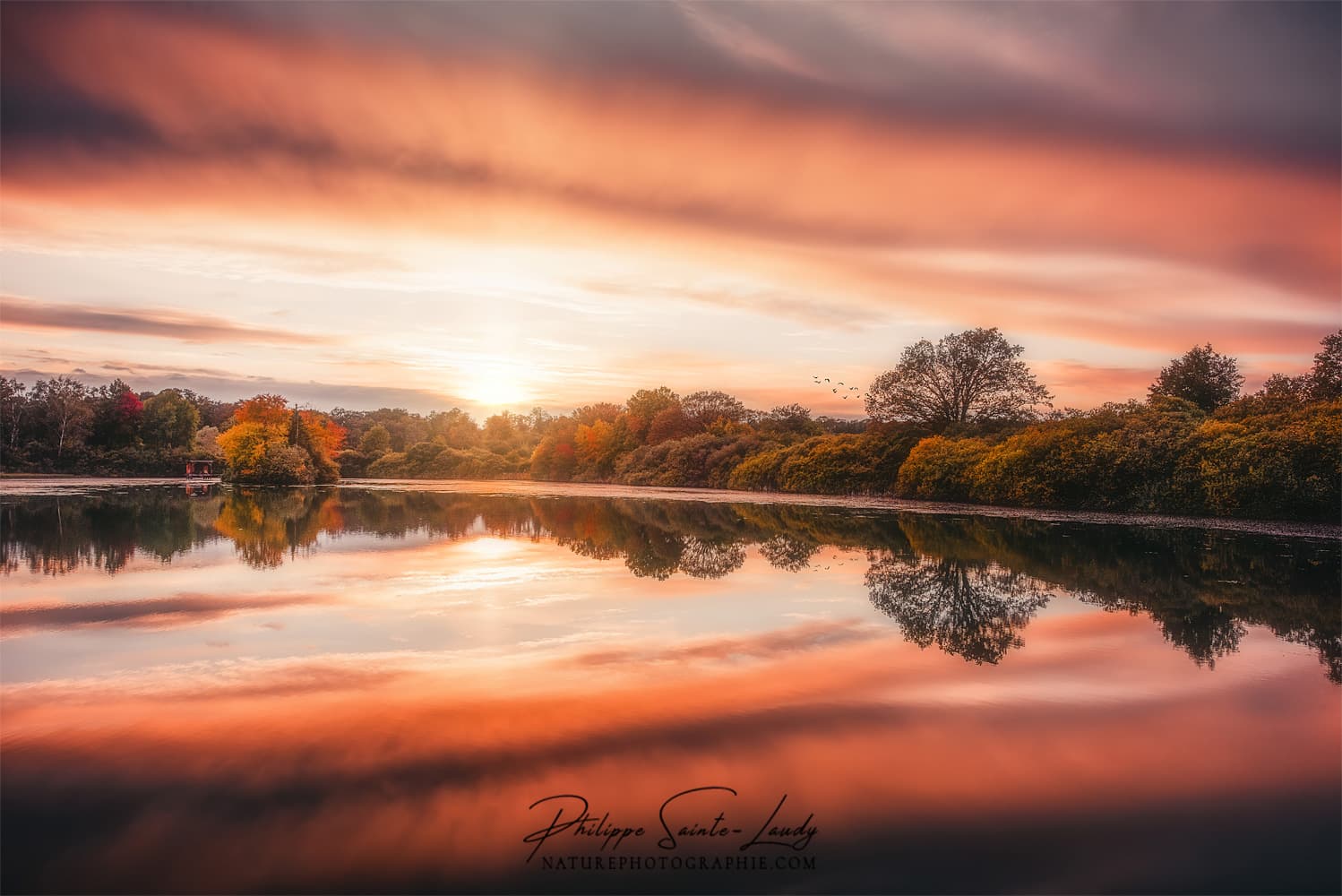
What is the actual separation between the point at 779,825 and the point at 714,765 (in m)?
0.97

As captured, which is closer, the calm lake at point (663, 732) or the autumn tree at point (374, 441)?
the calm lake at point (663, 732)

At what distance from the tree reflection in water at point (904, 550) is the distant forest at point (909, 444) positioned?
4652mm

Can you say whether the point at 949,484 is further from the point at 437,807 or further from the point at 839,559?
the point at 437,807

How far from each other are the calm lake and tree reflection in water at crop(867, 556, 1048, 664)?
92 mm

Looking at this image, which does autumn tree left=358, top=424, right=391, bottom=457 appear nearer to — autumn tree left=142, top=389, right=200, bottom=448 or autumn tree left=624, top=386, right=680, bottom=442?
autumn tree left=142, top=389, right=200, bottom=448

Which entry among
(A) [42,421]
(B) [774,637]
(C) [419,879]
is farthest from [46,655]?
(A) [42,421]

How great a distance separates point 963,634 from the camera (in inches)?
445

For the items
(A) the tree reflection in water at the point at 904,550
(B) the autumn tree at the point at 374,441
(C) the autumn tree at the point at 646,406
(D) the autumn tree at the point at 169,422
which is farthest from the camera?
(B) the autumn tree at the point at 374,441

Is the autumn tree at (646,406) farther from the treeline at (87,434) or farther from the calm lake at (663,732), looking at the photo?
the calm lake at (663,732)

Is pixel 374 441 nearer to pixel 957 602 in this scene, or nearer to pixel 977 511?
pixel 977 511

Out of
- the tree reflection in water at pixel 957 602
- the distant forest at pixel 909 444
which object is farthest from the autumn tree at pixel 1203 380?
the tree reflection in water at pixel 957 602
